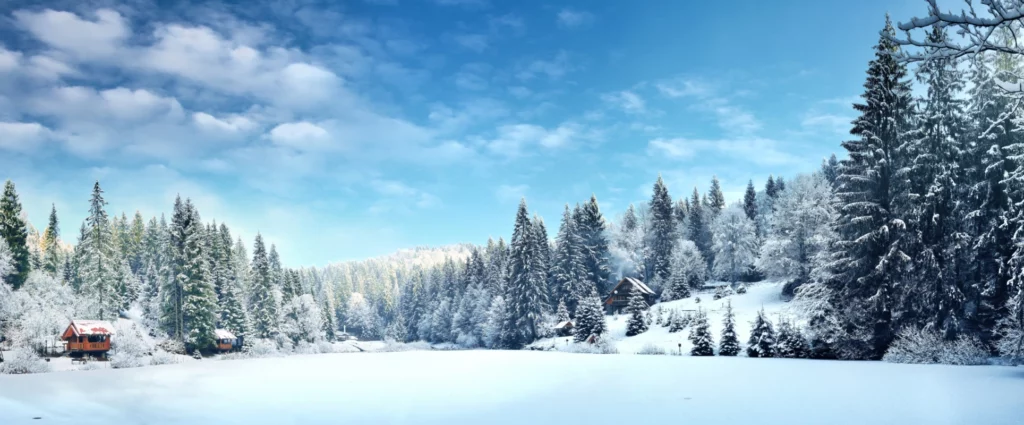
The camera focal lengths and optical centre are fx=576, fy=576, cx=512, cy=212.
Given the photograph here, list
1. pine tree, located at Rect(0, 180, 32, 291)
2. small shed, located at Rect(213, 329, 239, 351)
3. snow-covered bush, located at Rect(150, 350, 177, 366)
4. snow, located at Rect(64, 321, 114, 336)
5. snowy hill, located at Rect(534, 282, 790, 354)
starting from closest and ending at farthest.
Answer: snowy hill, located at Rect(534, 282, 790, 354)
snow-covered bush, located at Rect(150, 350, 177, 366)
snow, located at Rect(64, 321, 114, 336)
pine tree, located at Rect(0, 180, 32, 291)
small shed, located at Rect(213, 329, 239, 351)

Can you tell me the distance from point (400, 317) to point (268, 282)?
Result: 3662 cm

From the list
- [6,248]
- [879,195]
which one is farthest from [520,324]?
[6,248]

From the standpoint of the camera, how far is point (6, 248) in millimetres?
46188

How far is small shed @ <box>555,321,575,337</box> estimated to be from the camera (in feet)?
186

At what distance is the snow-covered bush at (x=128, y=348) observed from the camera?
38.0 meters

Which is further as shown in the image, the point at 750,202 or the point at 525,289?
the point at 750,202

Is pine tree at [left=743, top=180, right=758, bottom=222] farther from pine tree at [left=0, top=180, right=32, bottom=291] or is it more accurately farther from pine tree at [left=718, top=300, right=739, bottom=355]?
pine tree at [left=0, top=180, right=32, bottom=291]

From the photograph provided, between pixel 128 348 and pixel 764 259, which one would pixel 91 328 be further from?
pixel 764 259

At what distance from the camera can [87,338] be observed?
4506 cm

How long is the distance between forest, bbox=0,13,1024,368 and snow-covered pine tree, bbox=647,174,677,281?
0.29 meters

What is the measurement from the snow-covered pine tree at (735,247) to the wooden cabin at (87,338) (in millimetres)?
61797

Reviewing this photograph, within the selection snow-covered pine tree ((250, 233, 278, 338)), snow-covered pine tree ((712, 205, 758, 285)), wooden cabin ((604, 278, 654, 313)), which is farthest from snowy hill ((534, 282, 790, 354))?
snow-covered pine tree ((250, 233, 278, 338))

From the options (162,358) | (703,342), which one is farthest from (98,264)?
(703,342)

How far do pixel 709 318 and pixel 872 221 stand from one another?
22.0 metres
